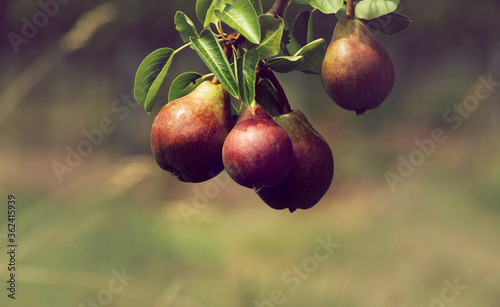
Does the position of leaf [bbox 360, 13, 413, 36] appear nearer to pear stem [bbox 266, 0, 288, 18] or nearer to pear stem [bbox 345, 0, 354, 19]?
pear stem [bbox 345, 0, 354, 19]

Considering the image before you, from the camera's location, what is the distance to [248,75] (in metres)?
0.54

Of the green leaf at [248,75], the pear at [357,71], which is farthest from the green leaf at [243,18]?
the pear at [357,71]

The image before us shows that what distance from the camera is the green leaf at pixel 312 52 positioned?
1.93 ft

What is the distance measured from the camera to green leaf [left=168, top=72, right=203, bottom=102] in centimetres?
63

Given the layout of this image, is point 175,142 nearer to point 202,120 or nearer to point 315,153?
A: point 202,120

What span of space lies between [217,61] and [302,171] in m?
0.14

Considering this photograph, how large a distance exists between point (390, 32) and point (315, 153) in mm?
220

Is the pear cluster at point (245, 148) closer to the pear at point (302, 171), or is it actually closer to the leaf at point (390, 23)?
the pear at point (302, 171)

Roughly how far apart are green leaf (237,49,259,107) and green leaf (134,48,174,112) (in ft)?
0.34

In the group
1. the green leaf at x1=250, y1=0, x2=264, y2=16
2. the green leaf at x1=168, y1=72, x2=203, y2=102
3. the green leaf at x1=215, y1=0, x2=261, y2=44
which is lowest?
the green leaf at x1=168, y1=72, x2=203, y2=102

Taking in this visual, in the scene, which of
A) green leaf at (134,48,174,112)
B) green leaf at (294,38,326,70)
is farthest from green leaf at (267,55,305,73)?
green leaf at (134,48,174,112)

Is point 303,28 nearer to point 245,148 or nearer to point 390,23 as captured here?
point 390,23

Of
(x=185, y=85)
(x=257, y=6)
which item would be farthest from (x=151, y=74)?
(x=257, y=6)

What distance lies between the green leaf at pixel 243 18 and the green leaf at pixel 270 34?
0.02m
